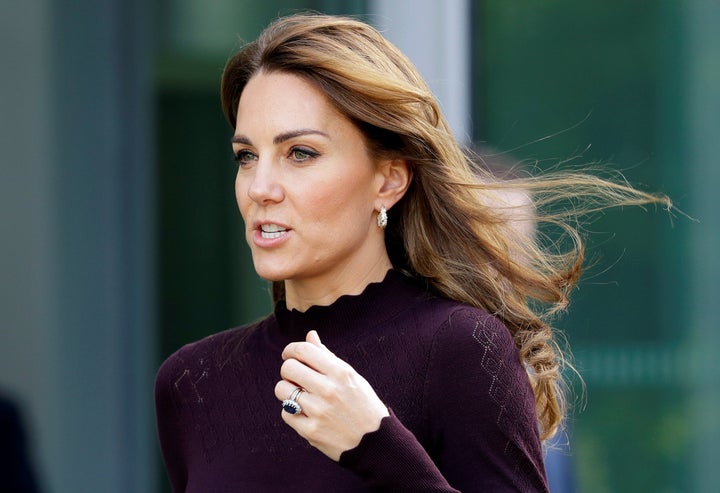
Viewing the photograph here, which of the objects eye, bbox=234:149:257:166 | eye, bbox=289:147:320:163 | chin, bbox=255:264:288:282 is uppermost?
eye, bbox=289:147:320:163

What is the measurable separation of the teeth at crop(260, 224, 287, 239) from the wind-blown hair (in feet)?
0.62

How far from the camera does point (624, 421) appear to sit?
3.62 meters

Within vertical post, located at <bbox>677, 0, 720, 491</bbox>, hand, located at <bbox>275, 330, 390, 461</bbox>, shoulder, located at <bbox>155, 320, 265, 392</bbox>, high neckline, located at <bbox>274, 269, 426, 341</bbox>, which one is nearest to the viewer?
hand, located at <bbox>275, 330, 390, 461</bbox>

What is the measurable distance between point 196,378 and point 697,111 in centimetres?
204

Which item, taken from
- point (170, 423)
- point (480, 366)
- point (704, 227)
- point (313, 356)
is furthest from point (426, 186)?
point (704, 227)

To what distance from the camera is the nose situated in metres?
1.79

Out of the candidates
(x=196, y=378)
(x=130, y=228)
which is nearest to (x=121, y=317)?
(x=130, y=228)

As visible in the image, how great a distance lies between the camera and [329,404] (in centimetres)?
155

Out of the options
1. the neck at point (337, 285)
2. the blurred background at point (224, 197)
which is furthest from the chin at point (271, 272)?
the blurred background at point (224, 197)

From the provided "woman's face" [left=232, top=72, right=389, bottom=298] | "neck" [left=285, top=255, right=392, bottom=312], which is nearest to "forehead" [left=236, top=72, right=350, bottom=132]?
"woman's face" [left=232, top=72, right=389, bottom=298]

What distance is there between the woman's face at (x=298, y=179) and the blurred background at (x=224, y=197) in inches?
39.5

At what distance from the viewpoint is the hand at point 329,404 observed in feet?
5.10

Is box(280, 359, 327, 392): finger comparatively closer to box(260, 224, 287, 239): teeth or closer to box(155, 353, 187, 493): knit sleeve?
box(260, 224, 287, 239): teeth

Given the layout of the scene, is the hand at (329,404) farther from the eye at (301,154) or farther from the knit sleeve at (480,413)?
the eye at (301,154)
